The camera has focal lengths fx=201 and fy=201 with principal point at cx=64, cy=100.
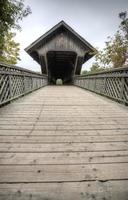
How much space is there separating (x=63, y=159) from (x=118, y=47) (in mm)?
20897

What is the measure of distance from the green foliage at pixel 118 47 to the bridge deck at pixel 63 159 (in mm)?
18440

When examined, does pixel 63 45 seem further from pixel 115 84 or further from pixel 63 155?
pixel 63 155

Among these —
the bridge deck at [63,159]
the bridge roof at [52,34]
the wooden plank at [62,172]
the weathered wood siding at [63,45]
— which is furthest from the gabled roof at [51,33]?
the wooden plank at [62,172]

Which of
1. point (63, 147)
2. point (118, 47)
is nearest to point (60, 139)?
point (63, 147)

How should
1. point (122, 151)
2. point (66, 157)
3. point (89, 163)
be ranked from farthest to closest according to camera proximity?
point (122, 151) < point (66, 157) < point (89, 163)

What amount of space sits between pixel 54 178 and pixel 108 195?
0.53m

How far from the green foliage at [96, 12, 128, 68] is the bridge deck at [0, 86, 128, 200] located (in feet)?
60.5

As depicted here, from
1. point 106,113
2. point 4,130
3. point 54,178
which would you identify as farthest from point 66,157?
point 106,113

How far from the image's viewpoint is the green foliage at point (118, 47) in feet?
69.3

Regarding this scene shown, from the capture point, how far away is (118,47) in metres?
21.4

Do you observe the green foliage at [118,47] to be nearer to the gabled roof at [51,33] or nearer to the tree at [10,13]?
the gabled roof at [51,33]

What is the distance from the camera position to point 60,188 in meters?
1.80

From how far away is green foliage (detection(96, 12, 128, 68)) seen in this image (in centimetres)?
2111

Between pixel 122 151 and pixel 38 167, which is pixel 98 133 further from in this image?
pixel 38 167
